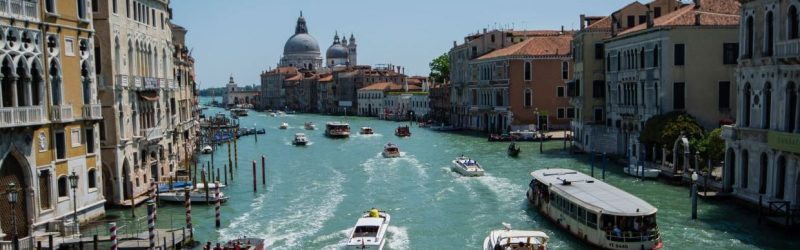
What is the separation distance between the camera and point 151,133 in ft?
86.3

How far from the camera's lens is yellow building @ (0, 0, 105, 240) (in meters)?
17.4

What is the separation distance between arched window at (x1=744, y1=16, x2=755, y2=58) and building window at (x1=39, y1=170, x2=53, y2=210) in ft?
58.7

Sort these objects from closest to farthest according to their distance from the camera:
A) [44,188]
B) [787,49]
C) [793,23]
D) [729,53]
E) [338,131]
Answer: [44,188]
[787,49]
[793,23]
[729,53]
[338,131]

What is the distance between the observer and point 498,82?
55.1 meters

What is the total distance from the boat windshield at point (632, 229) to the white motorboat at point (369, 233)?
5.03 m

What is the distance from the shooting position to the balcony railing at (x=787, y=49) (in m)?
19.3

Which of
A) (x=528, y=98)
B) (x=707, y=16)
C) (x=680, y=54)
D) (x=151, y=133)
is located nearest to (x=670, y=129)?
(x=680, y=54)

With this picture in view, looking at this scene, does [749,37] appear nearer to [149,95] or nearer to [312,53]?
[149,95]

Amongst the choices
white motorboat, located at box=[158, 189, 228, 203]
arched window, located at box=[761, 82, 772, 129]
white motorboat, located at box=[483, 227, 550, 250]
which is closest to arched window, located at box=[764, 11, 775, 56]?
arched window, located at box=[761, 82, 772, 129]

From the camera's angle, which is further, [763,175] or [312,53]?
[312,53]

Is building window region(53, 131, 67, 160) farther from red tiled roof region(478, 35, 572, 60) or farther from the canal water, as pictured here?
red tiled roof region(478, 35, 572, 60)

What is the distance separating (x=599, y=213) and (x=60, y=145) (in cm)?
1237

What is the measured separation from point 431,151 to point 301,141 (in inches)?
411

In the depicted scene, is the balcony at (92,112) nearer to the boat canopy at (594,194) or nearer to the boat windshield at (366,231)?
the boat windshield at (366,231)
